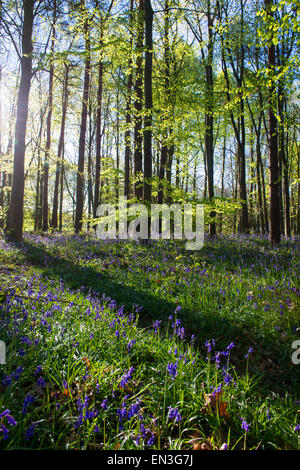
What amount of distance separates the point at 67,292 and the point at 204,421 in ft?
10.9

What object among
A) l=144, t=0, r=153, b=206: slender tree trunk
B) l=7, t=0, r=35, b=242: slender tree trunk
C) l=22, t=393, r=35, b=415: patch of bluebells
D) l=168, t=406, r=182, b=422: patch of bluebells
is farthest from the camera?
l=7, t=0, r=35, b=242: slender tree trunk

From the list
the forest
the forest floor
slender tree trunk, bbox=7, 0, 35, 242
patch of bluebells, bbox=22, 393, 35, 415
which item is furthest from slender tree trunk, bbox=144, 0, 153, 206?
patch of bluebells, bbox=22, 393, 35, 415

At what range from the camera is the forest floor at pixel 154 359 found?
2.04 metres

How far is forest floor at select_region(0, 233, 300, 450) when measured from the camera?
2.04 meters

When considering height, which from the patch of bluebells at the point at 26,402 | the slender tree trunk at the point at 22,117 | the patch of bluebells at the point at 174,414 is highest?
the slender tree trunk at the point at 22,117

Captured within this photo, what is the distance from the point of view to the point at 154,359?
3.18 metres

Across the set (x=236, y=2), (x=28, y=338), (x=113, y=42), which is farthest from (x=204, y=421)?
(x=236, y=2)

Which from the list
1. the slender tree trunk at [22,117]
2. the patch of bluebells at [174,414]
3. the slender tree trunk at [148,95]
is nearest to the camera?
the patch of bluebells at [174,414]

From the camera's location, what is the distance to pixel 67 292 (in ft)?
16.3

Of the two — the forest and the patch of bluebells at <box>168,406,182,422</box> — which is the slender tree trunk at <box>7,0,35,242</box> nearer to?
the forest

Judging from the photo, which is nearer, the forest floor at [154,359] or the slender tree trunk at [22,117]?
the forest floor at [154,359]

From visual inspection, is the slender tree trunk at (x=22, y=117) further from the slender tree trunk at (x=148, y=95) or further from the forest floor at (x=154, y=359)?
the slender tree trunk at (x=148, y=95)

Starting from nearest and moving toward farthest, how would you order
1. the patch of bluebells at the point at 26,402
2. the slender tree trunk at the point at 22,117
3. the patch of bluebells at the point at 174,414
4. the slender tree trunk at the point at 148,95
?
the patch of bluebells at the point at 26,402 → the patch of bluebells at the point at 174,414 → the slender tree trunk at the point at 148,95 → the slender tree trunk at the point at 22,117

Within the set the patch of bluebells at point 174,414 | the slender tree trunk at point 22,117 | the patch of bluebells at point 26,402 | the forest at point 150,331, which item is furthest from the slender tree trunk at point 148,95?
the patch of bluebells at point 26,402
